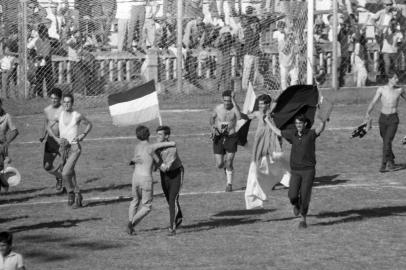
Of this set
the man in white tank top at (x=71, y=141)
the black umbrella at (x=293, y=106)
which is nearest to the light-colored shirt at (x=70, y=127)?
the man in white tank top at (x=71, y=141)

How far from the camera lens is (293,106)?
755 inches

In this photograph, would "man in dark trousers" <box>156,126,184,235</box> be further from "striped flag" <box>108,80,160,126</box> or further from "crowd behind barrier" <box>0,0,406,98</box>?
"crowd behind barrier" <box>0,0,406,98</box>

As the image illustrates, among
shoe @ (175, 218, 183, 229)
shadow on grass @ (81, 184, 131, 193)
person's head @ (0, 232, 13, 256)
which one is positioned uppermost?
person's head @ (0, 232, 13, 256)

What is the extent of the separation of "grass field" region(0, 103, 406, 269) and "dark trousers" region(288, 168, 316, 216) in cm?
43

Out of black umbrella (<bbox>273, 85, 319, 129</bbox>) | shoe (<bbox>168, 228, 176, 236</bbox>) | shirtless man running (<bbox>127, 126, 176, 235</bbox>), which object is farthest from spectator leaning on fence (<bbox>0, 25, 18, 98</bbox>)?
shirtless man running (<bbox>127, 126, 176, 235</bbox>)

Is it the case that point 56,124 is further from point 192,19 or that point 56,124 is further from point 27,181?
point 192,19

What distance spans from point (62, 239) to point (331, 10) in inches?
709

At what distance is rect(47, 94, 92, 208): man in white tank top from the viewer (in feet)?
66.5

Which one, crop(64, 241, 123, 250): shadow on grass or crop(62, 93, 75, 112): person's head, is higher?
crop(62, 93, 75, 112): person's head

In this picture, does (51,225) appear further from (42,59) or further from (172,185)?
A: (42,59)

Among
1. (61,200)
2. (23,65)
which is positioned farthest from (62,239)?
(23,65)

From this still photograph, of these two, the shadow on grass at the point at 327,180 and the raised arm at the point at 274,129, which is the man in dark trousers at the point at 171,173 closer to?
the raised arm at the point at 274,129

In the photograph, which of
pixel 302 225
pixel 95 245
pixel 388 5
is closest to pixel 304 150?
pixel 302 225

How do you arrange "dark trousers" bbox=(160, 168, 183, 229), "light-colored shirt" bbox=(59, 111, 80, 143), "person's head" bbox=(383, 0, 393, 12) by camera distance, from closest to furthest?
"dark trousers" bbox=(160, 168, 183, 229), "light-colored shirt" bbox=(59, 111, 80, 143), "person's head" bbox=(383, 0, 393, 12)
